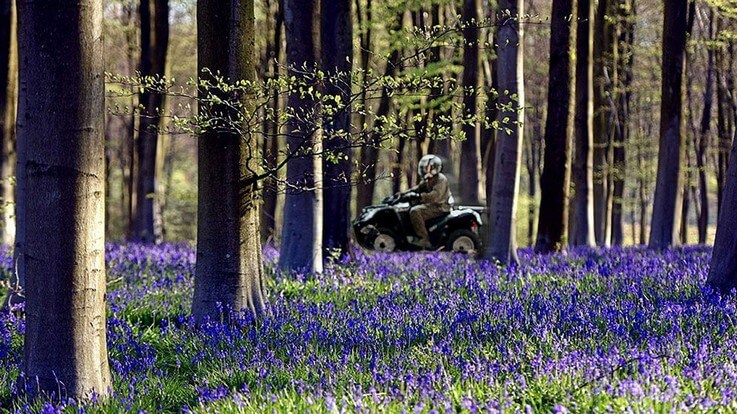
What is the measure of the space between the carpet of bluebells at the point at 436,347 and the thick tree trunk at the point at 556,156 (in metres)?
4.11

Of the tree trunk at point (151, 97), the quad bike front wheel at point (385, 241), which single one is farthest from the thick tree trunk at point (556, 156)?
the tree trunk at point (151, 97)

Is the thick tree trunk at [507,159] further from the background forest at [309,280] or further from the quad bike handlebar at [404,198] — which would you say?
the quad bike handlebar at [404,198]

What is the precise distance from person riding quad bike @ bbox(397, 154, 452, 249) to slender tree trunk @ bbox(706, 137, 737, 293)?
821 centimetres

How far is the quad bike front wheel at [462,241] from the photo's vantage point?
16344 millimetres

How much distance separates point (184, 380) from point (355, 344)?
1.22 metres

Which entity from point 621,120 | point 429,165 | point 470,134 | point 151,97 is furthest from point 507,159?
point 621,120

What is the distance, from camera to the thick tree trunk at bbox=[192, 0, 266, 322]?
7.32 meters

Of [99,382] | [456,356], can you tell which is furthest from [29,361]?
[456,356]

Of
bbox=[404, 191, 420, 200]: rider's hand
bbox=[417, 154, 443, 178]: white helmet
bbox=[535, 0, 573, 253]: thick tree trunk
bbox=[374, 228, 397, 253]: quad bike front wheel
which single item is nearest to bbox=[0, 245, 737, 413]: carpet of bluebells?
bbox=[535, 0, 573, 253]: thick tree trunk

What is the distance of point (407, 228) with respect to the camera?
16.7 m

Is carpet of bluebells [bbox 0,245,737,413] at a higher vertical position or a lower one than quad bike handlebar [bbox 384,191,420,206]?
lower

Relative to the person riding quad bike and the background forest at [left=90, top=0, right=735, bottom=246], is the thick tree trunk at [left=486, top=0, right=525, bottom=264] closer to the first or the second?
the background forest at [left=90, top=0, right=735, bottom=246]

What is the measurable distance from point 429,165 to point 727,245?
840cm

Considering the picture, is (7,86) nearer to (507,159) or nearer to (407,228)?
(407,228)
